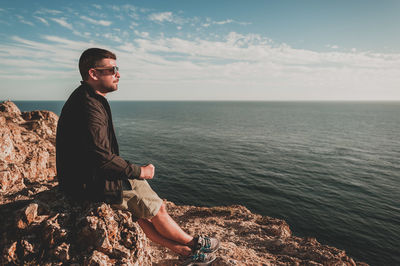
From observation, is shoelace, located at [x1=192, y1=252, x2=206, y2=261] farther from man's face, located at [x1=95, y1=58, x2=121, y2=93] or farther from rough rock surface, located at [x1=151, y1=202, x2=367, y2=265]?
man's face, located at [x1=95, y1=58, x2=121, y2=93]

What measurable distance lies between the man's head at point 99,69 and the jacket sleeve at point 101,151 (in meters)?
0.60

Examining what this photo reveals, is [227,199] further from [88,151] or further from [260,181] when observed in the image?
[88,151]

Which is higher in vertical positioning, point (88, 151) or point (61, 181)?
point (88, 151)

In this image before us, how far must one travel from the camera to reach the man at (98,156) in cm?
367

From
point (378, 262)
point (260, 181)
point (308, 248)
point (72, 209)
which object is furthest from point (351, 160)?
point (72, 209)

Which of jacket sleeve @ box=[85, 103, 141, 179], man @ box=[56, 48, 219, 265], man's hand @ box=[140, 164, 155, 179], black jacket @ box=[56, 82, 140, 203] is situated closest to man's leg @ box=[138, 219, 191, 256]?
man @ box=[56, 48, 219, 265]

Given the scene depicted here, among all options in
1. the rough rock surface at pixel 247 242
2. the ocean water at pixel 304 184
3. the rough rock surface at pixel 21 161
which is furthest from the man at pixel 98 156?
the ocean water at pixel 304 184

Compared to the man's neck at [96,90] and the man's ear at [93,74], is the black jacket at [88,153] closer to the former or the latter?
the man's neck at [96,90]

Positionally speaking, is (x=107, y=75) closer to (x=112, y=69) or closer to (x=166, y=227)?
(x=112, y=69)

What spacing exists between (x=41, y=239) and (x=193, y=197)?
21480 mm

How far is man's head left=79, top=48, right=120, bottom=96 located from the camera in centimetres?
404

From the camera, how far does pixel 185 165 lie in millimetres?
35906

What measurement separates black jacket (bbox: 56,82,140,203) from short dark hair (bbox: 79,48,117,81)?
0.81 ft

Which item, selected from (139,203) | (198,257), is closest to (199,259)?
(198,257)
